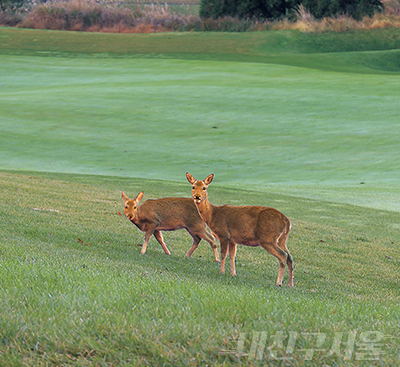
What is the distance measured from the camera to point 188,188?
15.8m

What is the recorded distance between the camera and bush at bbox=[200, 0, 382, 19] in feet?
161

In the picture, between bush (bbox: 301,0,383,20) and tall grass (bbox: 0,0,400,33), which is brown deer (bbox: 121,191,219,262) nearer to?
tall grass (bbox: 0,0,400,33)

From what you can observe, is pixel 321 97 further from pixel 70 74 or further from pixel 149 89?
pixel 70 74

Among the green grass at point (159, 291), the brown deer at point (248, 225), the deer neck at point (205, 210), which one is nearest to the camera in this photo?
the green grass at point (159, 291)

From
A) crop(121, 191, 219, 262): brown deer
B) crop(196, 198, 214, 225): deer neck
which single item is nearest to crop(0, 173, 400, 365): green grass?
crop(121, 191, 219, 262): brown deer

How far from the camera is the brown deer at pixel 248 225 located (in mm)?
6453

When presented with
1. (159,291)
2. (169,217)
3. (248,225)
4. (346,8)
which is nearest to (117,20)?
(346,8)

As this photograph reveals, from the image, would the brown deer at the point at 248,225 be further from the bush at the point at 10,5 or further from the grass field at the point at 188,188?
the bush at the point at 10,5

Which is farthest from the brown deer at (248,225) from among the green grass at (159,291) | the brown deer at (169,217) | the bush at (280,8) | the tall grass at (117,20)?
the bush at (280,8)

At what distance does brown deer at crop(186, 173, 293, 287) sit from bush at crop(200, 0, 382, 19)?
45.1 m

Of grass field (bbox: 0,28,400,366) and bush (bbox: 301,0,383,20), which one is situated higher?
bush (bbox: 301,0,383,20)

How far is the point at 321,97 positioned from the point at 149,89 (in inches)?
341

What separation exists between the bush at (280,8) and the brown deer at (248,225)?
45.1 metres

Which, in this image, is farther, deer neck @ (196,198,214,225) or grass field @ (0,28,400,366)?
deer neck @ (196,198,214,225)
